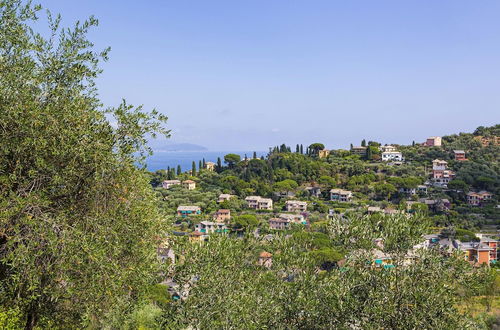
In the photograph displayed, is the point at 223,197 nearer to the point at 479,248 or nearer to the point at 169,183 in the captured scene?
the point at 169,183

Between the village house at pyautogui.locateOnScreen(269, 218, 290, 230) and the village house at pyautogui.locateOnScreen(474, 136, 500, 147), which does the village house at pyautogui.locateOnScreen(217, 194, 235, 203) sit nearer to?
the village house at pyautogui.locateOnScreen(269, 218, 290, 230)

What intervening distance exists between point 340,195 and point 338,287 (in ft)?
221

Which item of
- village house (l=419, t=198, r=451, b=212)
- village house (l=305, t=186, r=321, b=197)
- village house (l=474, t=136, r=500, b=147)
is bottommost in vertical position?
village house (l=419, t=198, r=451, b=212)

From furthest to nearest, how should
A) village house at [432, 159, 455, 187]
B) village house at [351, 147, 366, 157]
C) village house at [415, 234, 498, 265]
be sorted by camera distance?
village house at [351, 147, 366, 157] → village house at [432, 159, 455, 187] → village house at [415, 234, 498, 265]

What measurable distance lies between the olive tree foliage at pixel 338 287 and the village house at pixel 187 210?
5630cm

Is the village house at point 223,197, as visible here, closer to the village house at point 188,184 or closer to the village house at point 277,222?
the village house at point 188,184

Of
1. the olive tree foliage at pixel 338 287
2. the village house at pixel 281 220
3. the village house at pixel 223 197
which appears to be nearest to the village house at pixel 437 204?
the village house at pixel 281 220

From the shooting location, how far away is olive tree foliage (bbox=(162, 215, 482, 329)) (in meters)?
8.22

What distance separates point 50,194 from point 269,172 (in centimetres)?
8063

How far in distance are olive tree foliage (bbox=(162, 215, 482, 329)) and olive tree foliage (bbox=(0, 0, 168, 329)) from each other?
1454mm

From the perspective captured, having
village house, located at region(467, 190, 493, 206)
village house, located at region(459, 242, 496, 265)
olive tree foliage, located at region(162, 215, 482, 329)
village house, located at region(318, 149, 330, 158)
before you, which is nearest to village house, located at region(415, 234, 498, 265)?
village house, located at region(459, 242, 496, 265)

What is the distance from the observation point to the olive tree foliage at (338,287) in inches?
324

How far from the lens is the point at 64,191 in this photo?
768cm

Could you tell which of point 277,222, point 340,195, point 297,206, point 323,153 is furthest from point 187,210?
point 323,153
